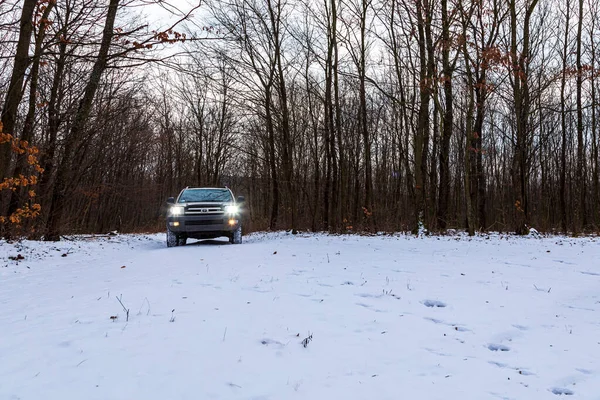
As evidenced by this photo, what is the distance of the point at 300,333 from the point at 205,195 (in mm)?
9540

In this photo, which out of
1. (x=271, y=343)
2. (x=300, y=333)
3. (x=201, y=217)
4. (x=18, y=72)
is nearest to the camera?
(x=271, y=343)

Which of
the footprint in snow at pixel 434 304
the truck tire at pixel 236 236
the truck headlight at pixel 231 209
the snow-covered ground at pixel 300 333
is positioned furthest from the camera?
the truck tire at pixel 236 236

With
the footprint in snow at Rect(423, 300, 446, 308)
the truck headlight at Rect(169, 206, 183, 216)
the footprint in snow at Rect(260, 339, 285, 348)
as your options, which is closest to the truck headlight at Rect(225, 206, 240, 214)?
the truck headlight at Rect(169, 206, 183, 216)

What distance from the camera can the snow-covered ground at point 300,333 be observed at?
2680 mm

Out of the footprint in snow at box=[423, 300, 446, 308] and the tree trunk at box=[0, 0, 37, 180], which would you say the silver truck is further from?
the footprint in snow at box=[423, 300, 446, 308]

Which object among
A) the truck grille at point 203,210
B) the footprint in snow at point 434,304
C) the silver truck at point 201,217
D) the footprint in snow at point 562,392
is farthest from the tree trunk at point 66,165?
the footprint in snow at point 562,392

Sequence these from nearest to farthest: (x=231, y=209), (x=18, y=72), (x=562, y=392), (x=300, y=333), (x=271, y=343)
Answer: (x=562, y=392) → (x=271, y=343) → (x=300, y=333) → (x=18, y=72) → (x=231, y=209)

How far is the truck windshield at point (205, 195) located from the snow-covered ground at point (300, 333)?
17.0ft

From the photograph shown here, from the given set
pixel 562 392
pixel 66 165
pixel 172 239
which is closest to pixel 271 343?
pixel 562 392

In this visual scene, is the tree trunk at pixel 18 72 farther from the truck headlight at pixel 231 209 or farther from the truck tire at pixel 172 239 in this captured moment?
the truck headlight at pixel 231 209

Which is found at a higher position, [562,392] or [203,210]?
[203,210]

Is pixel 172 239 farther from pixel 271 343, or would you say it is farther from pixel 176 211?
pixel 271 343

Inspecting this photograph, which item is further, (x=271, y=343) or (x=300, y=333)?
(x=300, y=333)

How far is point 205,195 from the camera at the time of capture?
12.6m
